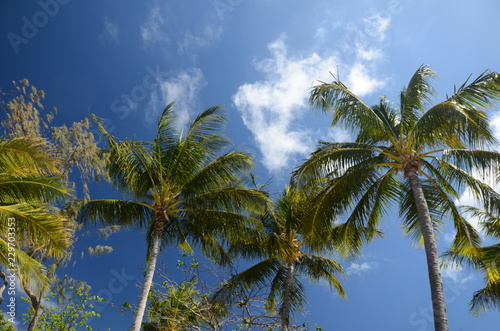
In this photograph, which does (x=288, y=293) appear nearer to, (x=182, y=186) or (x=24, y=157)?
(x=182, y=186)

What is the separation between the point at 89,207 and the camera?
1187 cm

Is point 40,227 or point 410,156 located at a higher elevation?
point 410,156

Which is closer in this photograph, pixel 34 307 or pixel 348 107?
pixel 348 107

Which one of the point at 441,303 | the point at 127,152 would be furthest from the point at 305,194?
the point at 127,152

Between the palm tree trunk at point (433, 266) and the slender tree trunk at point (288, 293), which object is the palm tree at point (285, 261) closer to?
the slender tree trunk at point (288, 293)

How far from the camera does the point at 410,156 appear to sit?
9859 mm

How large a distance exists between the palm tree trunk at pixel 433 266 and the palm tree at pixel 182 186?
4094 millimetres

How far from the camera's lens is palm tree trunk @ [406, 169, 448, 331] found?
7.37 m

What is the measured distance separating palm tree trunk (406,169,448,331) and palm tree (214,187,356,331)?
3.91 m

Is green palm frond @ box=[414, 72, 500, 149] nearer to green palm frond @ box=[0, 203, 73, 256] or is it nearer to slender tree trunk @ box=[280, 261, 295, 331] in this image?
slender tree trunk @ box=[280, 261, 295, 331]

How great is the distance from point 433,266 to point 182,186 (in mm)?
7087

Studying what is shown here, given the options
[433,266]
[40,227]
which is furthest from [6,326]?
[433,266]

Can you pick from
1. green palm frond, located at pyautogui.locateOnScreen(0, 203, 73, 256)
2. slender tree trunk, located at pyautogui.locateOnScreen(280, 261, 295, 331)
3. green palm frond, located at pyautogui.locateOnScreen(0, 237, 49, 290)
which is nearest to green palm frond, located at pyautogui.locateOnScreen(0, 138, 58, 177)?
green palm frond, located at pyautogui.locateOnScreen(0, 203, 73, 256)

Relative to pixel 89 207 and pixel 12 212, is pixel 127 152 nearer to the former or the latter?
pixel 89 207
